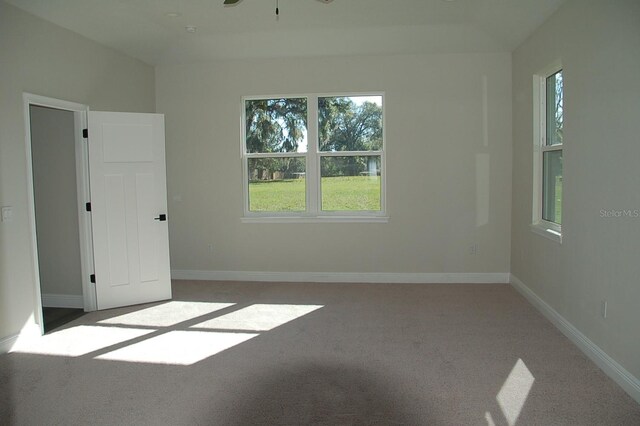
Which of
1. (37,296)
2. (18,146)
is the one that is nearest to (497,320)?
(37,296)

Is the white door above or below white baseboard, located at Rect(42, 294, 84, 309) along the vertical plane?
above

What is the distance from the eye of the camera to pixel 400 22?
5348mm

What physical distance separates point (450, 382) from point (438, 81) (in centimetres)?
384

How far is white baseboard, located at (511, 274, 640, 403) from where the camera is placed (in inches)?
122

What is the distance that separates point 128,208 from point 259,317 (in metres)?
1.80

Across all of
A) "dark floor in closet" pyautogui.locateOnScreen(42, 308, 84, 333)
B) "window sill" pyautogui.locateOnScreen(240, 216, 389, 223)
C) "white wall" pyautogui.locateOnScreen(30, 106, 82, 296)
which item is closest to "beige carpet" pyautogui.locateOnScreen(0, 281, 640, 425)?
"dark floor in closet" pyautogui.locateOnScreen(42, 308, 84, 333)

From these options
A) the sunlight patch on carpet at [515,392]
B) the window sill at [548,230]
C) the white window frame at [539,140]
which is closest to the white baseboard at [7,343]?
the sunlight patch on carpet at [515,392]

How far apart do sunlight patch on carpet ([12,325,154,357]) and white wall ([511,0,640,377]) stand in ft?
11.8

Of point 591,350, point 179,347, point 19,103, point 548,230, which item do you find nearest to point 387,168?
point 548,230

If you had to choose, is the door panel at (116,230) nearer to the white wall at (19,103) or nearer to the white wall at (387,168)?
the white wall at (19,103)

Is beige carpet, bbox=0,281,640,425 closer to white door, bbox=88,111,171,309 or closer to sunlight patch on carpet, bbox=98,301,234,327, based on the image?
sunlight patch on carpet, bbox=98,301,234,327

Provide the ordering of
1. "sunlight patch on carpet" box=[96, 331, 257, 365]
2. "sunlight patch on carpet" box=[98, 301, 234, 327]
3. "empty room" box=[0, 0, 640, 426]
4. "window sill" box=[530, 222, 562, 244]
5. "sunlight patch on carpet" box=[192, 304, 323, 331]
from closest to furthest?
"empty room" box=[0, 0, 640, 426] < "sunlight patch on carpet" box=[96, 331, 257, 365] < "window sill" box=[530, 222, 562, 244] < "sunlight patch on carpet" box=[192, 304, 323, 331] < "sunlight patch on carpet" box=[98, 301, 234, 327]

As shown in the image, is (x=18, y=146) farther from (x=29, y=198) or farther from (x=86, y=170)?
(x=86, y=170)

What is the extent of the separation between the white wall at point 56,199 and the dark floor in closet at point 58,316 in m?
0.21
